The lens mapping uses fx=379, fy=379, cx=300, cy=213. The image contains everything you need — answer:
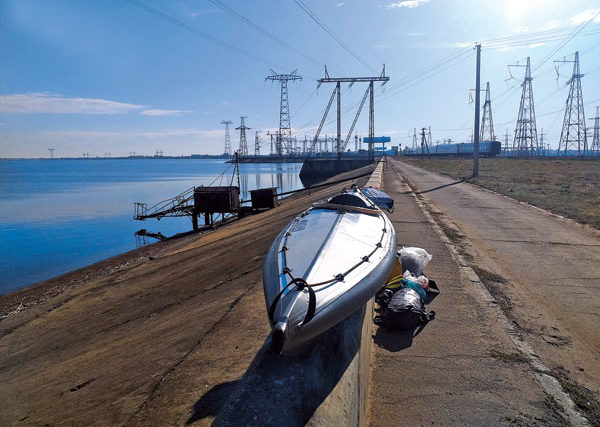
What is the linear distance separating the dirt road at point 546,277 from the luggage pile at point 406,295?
126cm

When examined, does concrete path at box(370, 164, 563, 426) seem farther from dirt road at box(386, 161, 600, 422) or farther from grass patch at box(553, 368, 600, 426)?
dirt road at box(386, 161, 600, 422)

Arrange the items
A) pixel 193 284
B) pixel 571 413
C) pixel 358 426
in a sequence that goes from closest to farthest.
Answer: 1. pixel 358 426
2. pixel 571 413
3. pixel 193 284

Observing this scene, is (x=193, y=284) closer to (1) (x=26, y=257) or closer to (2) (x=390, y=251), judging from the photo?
(2) (x=390, y=251)

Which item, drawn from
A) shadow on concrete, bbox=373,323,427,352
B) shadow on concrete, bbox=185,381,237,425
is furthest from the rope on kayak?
shadow on concrete, bbox=373,323,427,352

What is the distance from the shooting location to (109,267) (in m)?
19.3

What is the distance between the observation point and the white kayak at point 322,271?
336 centimetres

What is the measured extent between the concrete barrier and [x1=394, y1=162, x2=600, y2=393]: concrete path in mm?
2516

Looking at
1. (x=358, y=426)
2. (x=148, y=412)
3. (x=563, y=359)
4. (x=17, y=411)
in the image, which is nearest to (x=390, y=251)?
(x=563, y=359)

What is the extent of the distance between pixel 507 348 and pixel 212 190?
997 inches

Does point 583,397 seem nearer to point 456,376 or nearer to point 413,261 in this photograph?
point 456,376

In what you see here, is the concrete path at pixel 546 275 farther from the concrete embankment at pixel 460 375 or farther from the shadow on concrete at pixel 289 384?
the shadow on concrete at pixel 289 384

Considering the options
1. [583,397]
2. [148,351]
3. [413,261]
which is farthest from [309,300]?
[413,261]

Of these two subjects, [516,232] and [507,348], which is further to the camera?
[516,232]

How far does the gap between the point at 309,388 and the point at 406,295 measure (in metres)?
2.84
